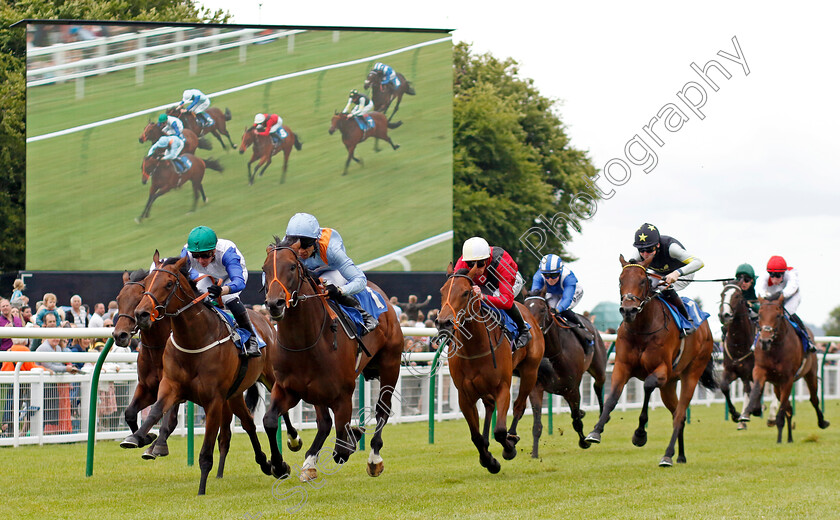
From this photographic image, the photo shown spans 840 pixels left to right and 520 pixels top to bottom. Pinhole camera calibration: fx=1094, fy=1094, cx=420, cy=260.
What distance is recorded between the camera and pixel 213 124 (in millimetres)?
25375

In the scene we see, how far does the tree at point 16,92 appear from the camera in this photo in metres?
28.5

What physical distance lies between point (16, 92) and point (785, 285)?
2201 centimetres

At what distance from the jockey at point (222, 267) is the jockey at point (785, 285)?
741 cm

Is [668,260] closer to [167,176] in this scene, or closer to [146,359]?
[146,359]

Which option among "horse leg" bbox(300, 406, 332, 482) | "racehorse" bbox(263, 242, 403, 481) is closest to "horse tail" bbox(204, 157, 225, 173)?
"racehorse" bbox(263, 242, 403, 481)

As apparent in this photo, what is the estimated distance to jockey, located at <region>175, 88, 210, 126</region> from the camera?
25141 mm

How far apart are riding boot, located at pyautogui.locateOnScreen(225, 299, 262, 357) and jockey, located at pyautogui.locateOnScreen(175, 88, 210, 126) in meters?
17.4

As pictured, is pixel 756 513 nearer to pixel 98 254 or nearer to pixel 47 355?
pixel 47 355

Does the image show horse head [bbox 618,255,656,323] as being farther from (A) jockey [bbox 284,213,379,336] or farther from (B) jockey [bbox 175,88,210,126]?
(B) jockey [bbox 175,88,210,126]

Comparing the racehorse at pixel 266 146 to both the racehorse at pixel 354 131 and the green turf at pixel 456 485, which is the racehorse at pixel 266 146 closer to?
the racehorse at pixel 354 131

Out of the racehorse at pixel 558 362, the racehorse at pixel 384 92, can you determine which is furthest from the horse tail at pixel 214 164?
the racehorse at pixel 558 362

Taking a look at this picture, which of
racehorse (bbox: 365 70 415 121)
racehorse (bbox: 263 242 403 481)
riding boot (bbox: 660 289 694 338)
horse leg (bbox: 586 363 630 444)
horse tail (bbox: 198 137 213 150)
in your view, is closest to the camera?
racehorse (bbox: 263 242 403 481)

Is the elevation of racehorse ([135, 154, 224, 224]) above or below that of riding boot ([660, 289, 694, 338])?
above

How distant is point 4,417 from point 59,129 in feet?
46.4
